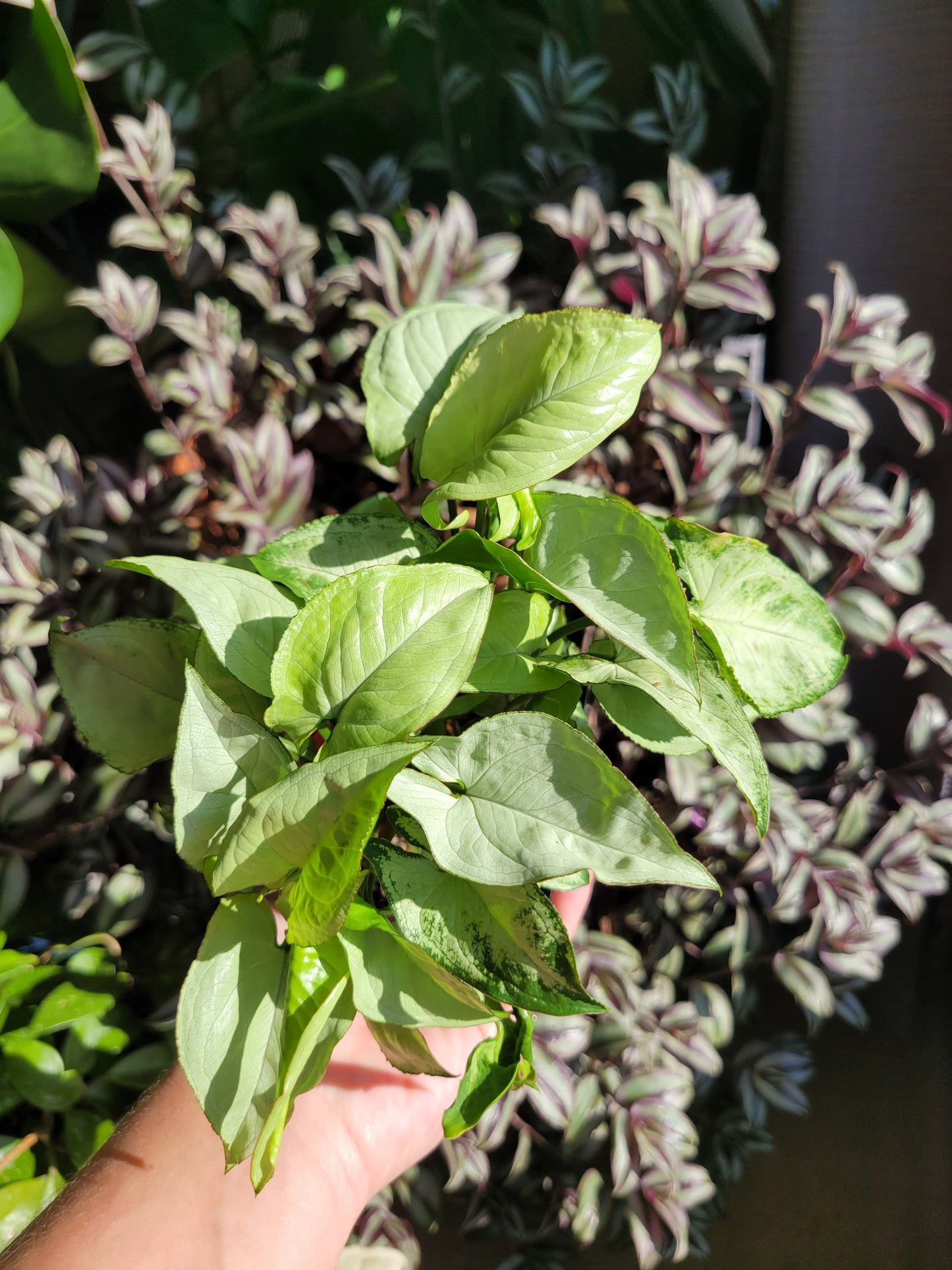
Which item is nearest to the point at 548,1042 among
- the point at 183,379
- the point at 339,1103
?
the point at 339,1103

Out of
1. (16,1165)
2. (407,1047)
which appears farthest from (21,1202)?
(407,1047)

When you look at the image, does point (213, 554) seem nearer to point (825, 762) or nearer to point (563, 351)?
point (563, 351)

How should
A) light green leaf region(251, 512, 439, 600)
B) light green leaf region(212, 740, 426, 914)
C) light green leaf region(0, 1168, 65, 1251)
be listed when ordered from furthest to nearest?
light green leaf region(0, 1168, 65, 1251), light green leaf region(251, 512, 439, 600), light green leaf region(212, 740, 426, 914)

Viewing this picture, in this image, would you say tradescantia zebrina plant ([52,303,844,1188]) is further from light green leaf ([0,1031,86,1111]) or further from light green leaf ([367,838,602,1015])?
light green leaf ([0,1031,86,1111])

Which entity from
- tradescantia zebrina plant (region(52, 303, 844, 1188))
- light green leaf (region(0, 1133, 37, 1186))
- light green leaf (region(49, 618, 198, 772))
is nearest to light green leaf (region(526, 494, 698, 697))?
tradescantia zebrina plant (region(52, 303, 844, 1188))

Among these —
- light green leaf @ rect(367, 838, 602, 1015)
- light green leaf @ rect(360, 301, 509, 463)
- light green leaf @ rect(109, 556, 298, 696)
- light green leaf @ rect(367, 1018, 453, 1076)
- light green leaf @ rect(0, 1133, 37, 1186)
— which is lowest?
light green leaf @ rect(0, 1133, 37, 1186)

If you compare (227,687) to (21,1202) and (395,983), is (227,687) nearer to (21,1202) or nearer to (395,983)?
(395,983)

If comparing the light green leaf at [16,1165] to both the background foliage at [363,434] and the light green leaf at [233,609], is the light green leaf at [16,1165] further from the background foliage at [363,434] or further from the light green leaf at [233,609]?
the light green leaf at [233,609]
